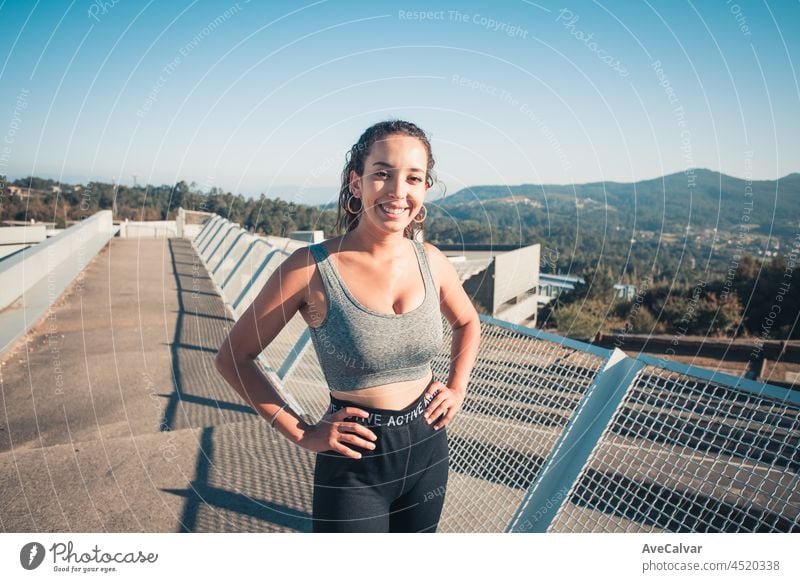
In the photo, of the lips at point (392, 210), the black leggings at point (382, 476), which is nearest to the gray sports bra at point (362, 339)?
the black leggings at point (382, 476)

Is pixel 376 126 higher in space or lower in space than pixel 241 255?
higher

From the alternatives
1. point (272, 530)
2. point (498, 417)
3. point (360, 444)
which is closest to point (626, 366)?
point (498, 417)

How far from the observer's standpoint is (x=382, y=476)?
1.74 meters

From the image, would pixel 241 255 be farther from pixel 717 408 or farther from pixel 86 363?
pixel 717 408

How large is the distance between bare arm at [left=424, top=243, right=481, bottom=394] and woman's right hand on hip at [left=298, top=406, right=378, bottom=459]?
49 cm

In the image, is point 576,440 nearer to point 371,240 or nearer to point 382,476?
point 382,476

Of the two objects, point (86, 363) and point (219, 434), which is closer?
point (219, 434)

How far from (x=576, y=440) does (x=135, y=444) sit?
98.9 inches

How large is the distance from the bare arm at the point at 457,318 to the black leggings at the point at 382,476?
0.23 meters

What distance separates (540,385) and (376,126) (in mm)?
1373

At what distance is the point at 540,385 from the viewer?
250cm

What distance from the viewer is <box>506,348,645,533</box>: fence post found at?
197 centimetres

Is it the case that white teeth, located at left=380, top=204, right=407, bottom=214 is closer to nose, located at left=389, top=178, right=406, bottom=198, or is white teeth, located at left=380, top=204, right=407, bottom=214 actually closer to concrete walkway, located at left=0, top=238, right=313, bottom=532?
nose, located at left=389, top=178, right=406, bottom=198

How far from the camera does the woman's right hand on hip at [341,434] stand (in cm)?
163
